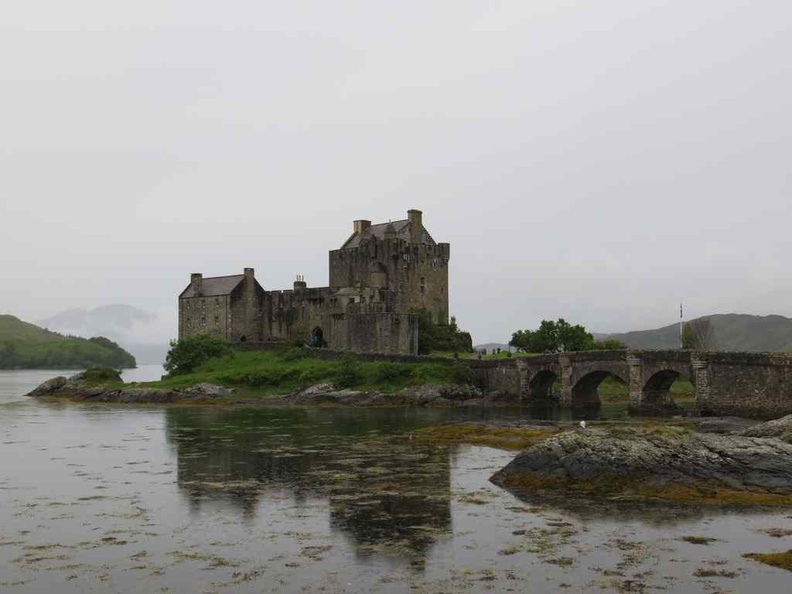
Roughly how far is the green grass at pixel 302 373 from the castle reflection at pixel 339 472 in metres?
15.8

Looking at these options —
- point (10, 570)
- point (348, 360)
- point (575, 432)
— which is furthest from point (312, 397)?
point (10, 570)

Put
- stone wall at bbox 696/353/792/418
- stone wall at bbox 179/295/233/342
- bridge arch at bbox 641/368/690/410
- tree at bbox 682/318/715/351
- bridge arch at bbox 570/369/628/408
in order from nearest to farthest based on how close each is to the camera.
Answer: stone wall at bbox 696/353/792/418 < bridge arch at bbox 641/368/690/410 < bridge arch at bbox 570/369/628/408 < tree at bbox 682/318/715/351 < stone wall at bbox 179/295/233/342

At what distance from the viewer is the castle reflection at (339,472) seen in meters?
20.7

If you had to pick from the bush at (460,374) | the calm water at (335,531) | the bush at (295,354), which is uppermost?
the bush at (295,354)

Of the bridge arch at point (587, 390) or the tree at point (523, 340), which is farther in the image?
the tree at point (523, 340)

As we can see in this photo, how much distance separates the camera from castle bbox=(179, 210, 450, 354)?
72562 mm

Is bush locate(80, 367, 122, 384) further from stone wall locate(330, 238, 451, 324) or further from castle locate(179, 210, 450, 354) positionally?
stone wall locate(330, 238, 451, 324)

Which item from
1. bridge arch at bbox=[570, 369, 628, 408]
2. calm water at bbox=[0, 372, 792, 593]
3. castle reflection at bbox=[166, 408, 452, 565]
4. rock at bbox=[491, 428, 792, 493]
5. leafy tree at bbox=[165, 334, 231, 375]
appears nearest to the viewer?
calm water at bbox=[0, 372, 792, 593]

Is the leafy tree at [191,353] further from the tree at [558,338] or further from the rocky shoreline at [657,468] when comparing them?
the rocky shoreline at [657,468]

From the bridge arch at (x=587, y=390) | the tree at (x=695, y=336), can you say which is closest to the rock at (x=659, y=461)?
the bridge arch at (x=587, y=390)

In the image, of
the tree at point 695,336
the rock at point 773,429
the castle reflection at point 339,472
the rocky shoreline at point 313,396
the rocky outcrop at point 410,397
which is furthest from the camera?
the tree at point 695,336

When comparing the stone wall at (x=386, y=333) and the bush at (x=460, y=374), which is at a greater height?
the stone wall at (x=386, y=333)

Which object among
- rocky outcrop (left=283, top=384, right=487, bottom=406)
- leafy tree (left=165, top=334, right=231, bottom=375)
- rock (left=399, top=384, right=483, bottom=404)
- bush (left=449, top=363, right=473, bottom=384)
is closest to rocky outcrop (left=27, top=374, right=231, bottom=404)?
leafy tree (left=165, top=334, right=231, bottom=375)

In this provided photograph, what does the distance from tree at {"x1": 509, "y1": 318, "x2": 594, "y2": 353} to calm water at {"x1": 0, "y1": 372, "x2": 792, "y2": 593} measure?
4260 centimetres
